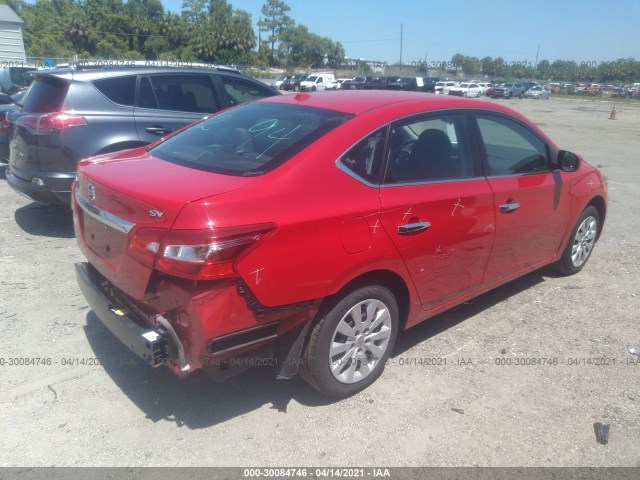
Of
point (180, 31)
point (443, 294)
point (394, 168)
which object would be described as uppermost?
point (180, 31)

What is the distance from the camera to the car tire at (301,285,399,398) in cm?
292

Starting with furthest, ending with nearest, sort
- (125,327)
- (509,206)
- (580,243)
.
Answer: (580,243)
(509,206)
(125,327)

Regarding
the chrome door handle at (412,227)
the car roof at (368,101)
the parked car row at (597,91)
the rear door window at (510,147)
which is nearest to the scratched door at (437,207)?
the chrome door handle at (412,227)

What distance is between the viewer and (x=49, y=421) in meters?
2.93

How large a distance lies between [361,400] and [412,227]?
3.59 feet

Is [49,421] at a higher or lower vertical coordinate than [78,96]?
lower

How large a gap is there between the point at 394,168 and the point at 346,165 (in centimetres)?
38

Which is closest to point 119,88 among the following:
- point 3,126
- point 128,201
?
point 3,126

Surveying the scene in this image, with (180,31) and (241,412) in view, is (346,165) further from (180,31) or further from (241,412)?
(180,31)

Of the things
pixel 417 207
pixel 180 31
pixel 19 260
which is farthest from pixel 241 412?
pixel 180 31

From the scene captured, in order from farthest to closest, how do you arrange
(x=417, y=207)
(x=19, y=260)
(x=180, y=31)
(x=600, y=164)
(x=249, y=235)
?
(x=180, y=31), (x=600, y=164), (x=19, y=260), (x=417, y=207), (x=249, y=235)

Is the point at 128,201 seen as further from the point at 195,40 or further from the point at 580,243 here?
the point at 195,40

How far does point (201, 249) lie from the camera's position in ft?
7.85

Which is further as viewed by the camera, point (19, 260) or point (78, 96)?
point (78, 96)
